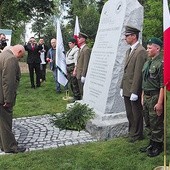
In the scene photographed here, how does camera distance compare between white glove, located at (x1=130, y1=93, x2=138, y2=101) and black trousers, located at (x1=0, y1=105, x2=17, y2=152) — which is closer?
black trousers, located at (x1=0, y1=105, x2=17, y2=152)

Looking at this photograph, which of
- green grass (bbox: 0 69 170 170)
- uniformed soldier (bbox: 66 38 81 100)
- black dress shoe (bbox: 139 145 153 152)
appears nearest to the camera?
green grass (bbox: 0 69 170 170)

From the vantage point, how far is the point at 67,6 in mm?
59125

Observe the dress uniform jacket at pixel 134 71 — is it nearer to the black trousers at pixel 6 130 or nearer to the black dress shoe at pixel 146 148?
the black dress shoe at pixel 146 148

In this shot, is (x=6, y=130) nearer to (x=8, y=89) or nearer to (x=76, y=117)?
(x=8, y=89)

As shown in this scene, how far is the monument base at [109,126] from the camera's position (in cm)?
682

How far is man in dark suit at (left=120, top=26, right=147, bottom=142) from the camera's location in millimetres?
6242

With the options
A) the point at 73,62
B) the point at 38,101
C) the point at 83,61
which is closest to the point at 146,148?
the point at 83,61

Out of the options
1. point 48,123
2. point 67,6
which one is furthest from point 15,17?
point 67,6

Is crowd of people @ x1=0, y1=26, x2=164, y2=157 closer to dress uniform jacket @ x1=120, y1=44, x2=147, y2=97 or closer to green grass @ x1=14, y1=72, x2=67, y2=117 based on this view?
dress uniform jacket @ x1=120, y1=44, x2=147, y2=97

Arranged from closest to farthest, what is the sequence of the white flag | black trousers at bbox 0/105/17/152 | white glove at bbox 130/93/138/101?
black trousers at bbox 0/105/17/152
white glove at bbox 130/93/138/101
the white flag

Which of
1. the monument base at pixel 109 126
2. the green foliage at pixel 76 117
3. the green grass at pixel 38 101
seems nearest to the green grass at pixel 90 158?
the monument base at pixel 109 126

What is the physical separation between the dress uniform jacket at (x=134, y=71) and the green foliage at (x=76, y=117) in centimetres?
126

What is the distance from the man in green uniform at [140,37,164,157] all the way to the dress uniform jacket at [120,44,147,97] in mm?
336

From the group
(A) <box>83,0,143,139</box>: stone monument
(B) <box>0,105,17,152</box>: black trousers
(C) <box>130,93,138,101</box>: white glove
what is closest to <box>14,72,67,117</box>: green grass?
(A) <box>83,0,143,139</box>: stone monument
